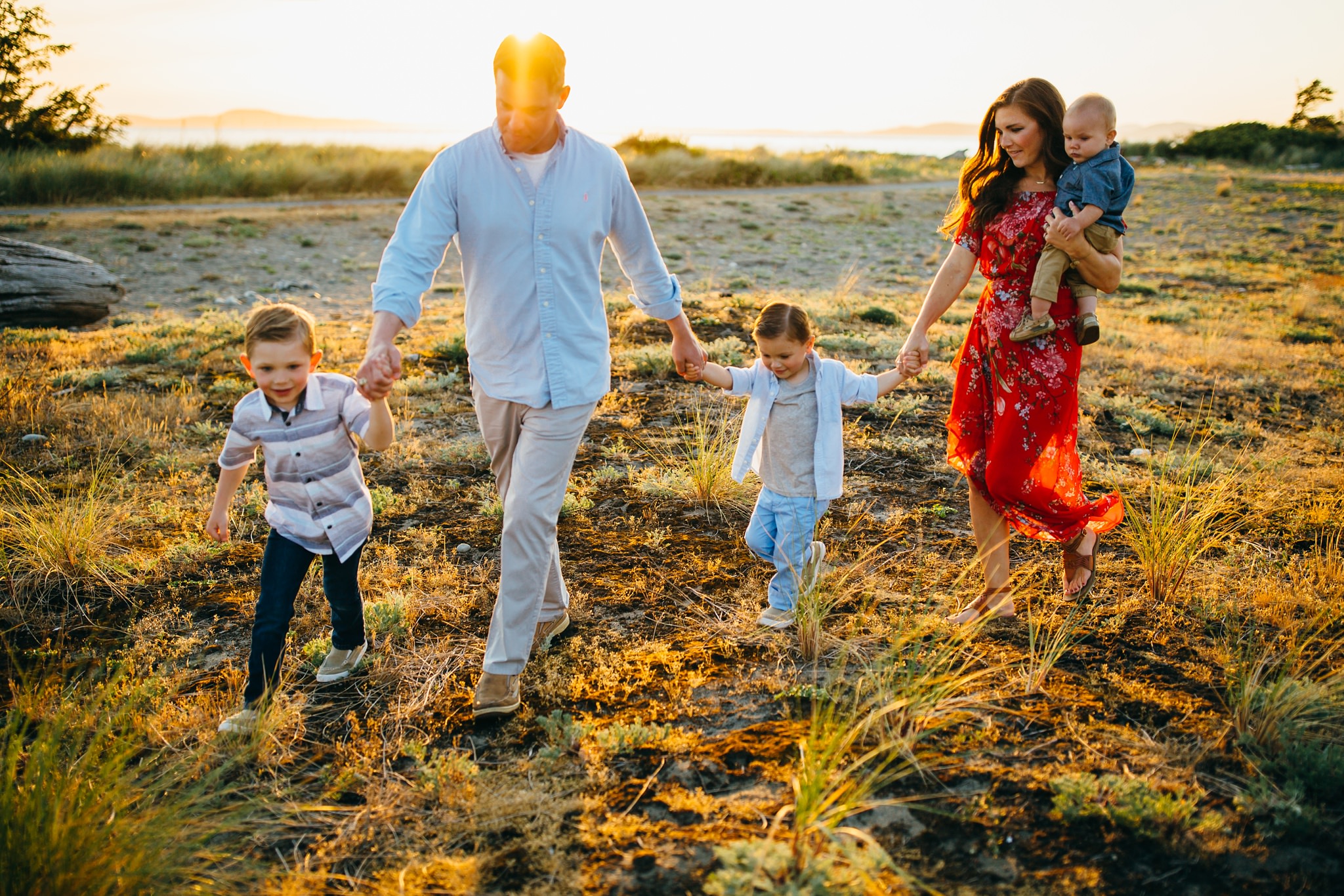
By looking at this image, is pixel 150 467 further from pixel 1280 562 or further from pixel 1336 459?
pixel 1336 459

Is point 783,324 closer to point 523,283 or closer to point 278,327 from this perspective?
point 523,283

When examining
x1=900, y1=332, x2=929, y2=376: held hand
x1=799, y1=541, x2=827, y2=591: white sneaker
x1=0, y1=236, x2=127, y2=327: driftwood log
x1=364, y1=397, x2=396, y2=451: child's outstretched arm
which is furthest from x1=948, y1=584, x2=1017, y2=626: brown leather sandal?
x1=0, y1=236, x2=127, y2=327: driftwood log

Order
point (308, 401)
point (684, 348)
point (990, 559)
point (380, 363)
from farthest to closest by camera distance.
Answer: point (990, 559), point (684, 348), point (308, 401), point (380, 363)

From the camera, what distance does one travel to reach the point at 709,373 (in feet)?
11.3

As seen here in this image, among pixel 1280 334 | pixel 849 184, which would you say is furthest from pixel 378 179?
pixel 1280 334

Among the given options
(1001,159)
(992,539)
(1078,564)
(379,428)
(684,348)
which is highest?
(1001,159)

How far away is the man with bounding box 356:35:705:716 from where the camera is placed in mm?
2836

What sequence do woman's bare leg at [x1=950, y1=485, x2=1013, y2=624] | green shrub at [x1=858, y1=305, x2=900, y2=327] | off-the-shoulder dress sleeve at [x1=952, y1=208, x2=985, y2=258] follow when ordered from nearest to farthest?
off-the-shoulder dress sleeve at [x1=952, y1=208, x2=985, y2=258] < woman's bare leg at [x1=950, y1=485, x2=1013, y2=624] < green shrub at [x1=858, y1=305, x2=900, y2=327]

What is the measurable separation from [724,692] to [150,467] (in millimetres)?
4552

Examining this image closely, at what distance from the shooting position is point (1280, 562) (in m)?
4.12

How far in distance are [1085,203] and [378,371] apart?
8.81 feet

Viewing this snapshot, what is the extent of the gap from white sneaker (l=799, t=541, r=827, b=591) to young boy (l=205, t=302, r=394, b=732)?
5.79ft

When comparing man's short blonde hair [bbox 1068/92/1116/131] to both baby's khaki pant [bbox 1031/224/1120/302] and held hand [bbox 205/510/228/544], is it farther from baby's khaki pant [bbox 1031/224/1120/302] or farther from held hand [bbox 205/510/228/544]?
held hand [bbox 205/510/228/544]

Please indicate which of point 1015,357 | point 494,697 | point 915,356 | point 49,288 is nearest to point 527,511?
point 494,697
